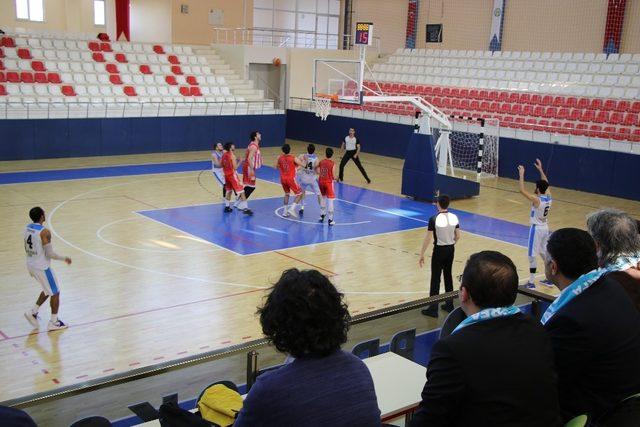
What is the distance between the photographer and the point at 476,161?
75.2 ft

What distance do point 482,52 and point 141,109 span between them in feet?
45.2

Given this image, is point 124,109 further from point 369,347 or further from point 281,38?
point 369,347

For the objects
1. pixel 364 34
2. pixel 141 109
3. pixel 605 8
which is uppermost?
pixel 605 8

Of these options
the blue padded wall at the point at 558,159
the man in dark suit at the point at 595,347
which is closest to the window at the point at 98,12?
the blue padded wall at the point at 558,159

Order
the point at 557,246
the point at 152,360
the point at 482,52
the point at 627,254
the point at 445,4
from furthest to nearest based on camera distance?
the point at 445,4 → the point at 482,52 → the point at 152,360 → the point at 627,254 → the point at 557,246

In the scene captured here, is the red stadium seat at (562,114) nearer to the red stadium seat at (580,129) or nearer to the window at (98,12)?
the red stadium seat at (580,129)

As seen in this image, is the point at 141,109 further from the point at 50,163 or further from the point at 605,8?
the point at 605,8

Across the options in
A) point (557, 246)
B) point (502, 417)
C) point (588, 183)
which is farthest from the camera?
point (588, 183)

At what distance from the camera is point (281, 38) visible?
35656 millimetres

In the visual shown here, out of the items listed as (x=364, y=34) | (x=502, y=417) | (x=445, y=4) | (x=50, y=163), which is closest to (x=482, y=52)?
(x=445, y=4)

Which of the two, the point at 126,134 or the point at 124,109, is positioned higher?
the point at 124,109

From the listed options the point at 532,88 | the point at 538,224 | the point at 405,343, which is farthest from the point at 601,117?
the point at 405,343

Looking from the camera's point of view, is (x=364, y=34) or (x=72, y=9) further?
(x=72, y=9)

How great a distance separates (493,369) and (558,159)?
19.5 m
